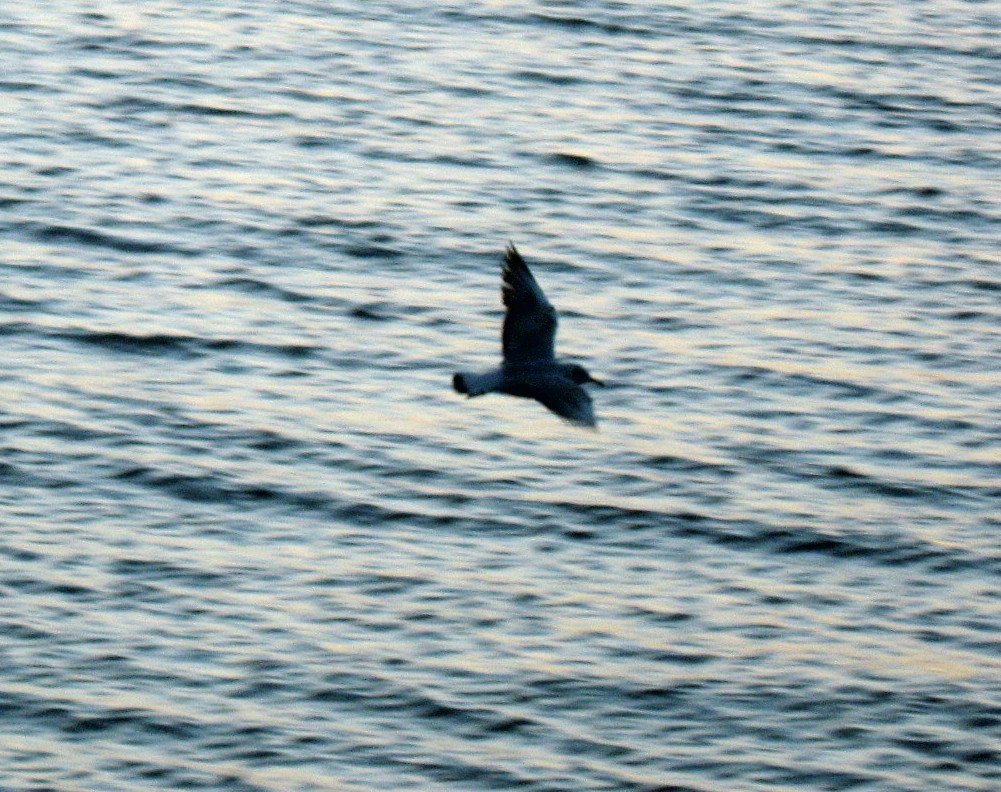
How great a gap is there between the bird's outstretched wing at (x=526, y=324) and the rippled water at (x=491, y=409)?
337cm

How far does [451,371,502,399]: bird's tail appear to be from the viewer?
18.8 m

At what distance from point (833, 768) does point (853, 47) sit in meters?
17.9

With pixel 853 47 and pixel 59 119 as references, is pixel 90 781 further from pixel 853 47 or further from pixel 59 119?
pixel 853 47

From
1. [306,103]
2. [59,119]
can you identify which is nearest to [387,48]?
[306,103]

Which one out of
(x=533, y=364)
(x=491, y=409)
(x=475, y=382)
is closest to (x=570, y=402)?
(x=533, y=364)

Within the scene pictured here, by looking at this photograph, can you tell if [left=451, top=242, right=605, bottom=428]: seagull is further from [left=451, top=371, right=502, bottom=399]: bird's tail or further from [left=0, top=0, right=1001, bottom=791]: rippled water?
[left=0, top=0, right=1001, bottom=791]: rippled water

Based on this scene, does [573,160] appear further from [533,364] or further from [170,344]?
[533,364]

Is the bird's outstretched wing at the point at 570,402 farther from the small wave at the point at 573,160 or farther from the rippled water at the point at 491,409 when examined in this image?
the small wave at the point at 573,160

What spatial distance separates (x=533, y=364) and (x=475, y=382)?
1.10 metres

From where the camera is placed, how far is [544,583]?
23734 millimetres

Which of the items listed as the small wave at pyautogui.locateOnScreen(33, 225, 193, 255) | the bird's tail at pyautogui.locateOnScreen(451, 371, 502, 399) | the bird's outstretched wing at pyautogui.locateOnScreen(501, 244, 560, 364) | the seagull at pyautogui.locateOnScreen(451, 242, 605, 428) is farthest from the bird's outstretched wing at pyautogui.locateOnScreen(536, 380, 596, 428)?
the small wave at pyautogui.locateOnScreen(33, 225, 193, 255)

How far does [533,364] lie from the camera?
65.8ft

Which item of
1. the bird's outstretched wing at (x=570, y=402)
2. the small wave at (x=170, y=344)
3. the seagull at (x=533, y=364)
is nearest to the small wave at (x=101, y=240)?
the small wave at (x=170, y=344)

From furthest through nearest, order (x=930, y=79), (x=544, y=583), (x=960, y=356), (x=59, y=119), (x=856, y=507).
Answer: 1. (x=930, y=79)
2. (x=59, y=119)
3. (x=960, y=356)
4. (x=856, y=507)
5. (x=544, y=583)
